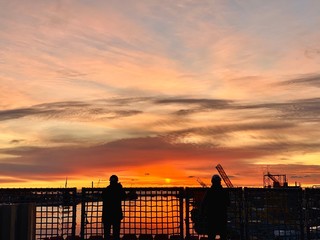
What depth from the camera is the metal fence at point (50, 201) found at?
16.1m

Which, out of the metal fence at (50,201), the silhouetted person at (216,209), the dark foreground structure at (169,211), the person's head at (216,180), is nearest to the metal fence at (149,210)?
the dark foreground structure at (169,211)

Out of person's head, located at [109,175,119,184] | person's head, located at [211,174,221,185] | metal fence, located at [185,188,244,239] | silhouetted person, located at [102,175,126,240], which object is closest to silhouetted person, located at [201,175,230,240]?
person's head, located at [211,174,221,185]

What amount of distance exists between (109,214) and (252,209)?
574 centimetres

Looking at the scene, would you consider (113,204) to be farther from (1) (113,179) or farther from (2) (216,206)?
(2) (216,206)

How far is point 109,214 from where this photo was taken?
14.3 metres

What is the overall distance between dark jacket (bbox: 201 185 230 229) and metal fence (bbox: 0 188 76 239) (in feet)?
17.2

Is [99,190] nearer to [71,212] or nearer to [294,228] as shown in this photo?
[71,212]

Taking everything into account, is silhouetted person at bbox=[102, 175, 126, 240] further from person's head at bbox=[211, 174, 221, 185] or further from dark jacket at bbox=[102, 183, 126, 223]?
person's head at bbox=[211, 174, 221, 185]

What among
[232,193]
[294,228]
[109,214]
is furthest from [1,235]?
[294,228]

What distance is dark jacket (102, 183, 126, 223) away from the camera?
1430 cm

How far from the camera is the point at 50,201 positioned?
632 inches

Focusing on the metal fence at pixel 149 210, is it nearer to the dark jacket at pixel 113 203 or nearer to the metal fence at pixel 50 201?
the metal fence at pixel 50 201

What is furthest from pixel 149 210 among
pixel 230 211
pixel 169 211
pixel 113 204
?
pixel 230 211

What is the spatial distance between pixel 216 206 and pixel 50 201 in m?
6.37
